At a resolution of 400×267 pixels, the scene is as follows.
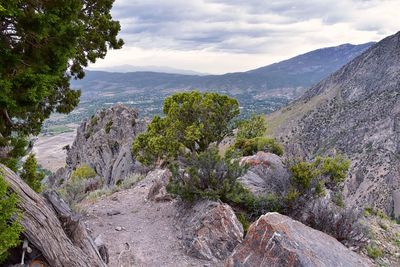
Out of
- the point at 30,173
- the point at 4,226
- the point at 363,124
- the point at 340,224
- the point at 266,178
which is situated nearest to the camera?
the point at 4,226

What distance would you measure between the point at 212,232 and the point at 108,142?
3344 centimetres

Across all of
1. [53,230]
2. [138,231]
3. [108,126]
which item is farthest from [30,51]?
[108,126]

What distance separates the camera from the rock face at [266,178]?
12442 mm

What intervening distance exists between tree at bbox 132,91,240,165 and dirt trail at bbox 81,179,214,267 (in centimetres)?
618

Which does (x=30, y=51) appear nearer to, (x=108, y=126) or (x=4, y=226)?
(x=4, y=226)

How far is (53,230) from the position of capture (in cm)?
644

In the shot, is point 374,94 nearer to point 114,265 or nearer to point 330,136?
point 330,136

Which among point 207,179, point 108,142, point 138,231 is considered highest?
point 207,179

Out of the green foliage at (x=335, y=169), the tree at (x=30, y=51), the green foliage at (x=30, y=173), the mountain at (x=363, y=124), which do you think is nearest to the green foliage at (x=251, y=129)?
the mountain at (x=363, y=124)

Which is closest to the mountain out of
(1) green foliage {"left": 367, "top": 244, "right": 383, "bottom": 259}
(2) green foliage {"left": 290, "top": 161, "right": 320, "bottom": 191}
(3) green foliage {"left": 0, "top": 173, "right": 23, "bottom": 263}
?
(2) green foliage {"left": 290, "top": 161, "right": 320, "bottom": 191}

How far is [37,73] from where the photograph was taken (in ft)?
27.1

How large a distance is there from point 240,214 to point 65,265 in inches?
247

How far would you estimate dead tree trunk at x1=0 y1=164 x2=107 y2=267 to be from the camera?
19.9ft

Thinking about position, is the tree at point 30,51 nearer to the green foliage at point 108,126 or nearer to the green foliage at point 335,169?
the green foliage at point 335,169
